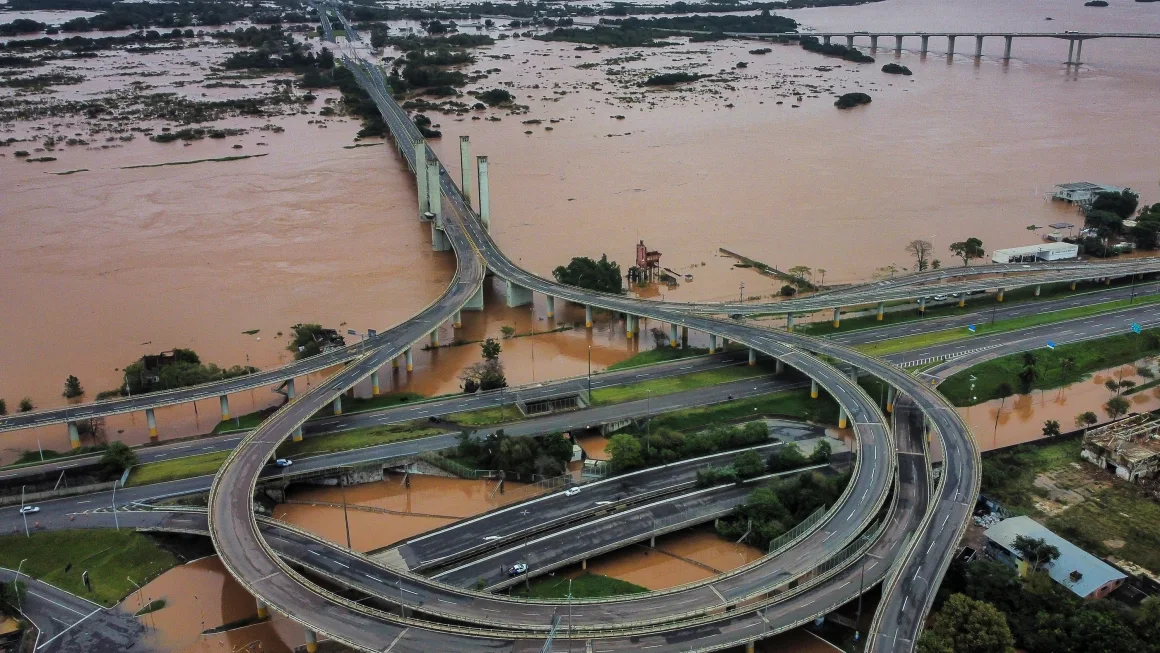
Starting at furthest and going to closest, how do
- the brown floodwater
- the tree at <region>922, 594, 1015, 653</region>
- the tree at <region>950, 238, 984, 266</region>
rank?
the tree at <region>950, 238, 984, 266</region> < the brown floodwater < the tree at <region>922, 594, 1015, 653</region>

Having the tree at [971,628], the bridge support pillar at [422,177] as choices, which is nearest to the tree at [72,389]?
the bridge support pillar at [422,177]

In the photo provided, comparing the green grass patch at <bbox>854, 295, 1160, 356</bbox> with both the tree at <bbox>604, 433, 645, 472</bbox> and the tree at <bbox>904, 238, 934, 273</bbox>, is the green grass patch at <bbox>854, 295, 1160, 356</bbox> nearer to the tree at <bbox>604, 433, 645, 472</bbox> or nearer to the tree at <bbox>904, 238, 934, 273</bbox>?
the tree at <bbox>904, 238, 934, 273</bbox>

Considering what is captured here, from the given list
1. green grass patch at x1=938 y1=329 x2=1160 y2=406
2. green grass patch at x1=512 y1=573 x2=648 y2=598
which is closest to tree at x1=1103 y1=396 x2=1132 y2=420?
green grass patch at x1=938 y1=329 x2=1160 y2=406

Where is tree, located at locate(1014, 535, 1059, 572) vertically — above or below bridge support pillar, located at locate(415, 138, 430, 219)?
below

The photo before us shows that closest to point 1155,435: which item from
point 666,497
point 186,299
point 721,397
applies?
point 721,397

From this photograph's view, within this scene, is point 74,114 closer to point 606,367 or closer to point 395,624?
point 606,367

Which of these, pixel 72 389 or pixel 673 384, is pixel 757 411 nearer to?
pixel 673 384

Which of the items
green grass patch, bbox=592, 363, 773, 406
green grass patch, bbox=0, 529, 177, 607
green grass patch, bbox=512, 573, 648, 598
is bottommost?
green grass patch, bbox=512, 573, 648, 598
